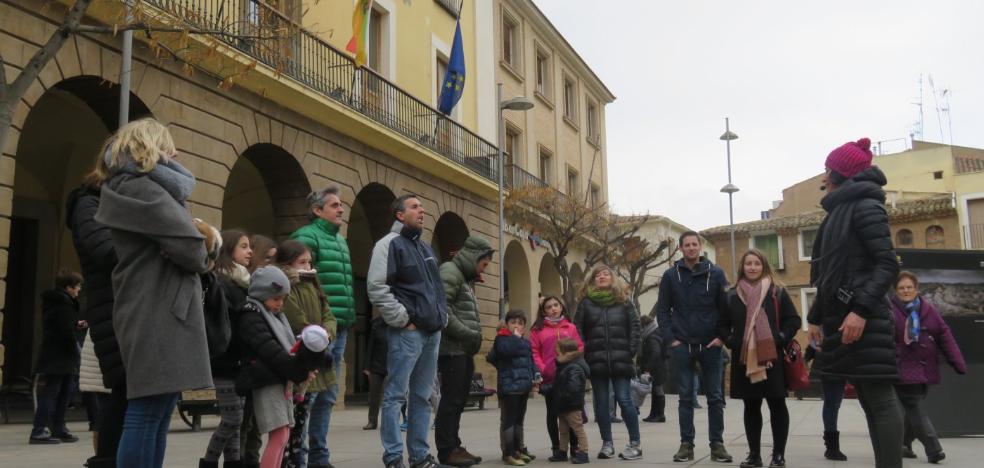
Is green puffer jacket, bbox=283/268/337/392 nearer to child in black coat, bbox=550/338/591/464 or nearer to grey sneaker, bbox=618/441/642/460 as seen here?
child in black coat, bbox=550/338/591/464

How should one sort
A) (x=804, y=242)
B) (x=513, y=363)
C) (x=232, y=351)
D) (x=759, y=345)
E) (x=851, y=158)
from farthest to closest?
(x=804, y=242) < (x=513, y=363) < (x=759, y=345) < (x=851, y=158) < (x=232, y=351)

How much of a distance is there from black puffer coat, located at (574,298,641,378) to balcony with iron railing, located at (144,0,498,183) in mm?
6679

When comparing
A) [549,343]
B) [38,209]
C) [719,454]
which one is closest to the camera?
[719,454]

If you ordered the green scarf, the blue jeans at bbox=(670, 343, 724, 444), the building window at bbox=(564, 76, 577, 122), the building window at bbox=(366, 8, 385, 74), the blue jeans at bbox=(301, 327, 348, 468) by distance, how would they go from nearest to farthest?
the blue jeans at bbox=(301, 327, 348, 468)
the blue jeans at bbox=(670, 343, 724, 444)
the green scarf
the building window at bbox=(366, 8, 385, 74)
the building window at bbox=(564, 76, 577, 122)

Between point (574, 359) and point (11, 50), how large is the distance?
300 inches

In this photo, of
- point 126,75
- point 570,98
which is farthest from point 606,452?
point 570,98

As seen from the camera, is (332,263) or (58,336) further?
(58,336)

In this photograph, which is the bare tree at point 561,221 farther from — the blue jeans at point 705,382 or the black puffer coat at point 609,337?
the blue jeans at point 705,382

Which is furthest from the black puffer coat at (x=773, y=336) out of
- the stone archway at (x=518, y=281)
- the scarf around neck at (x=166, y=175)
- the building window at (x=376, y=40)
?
the stone archway at (x=518, y=281)

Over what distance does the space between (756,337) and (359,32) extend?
12686 millimetres

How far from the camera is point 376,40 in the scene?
21750 millimetres

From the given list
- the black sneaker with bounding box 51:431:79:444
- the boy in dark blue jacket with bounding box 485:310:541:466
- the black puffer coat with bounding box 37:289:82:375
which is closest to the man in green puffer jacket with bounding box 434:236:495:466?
the boy in dark blue jacket with bounding box 485:310:541:466

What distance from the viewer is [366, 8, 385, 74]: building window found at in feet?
70.6

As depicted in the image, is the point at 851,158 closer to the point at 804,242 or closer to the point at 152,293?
the point at 152,293
